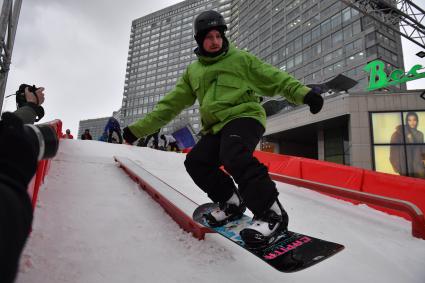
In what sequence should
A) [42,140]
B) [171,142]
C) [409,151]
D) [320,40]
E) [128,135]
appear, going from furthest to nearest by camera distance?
[320,40] < [409,151] < [171,142] < [128,135] < [42,140]

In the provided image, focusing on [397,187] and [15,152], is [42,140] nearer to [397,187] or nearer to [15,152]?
[15,152]

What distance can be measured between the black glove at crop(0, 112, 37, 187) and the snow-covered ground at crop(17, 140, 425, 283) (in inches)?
40.8

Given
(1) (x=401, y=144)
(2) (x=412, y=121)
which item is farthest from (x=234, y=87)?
(2) (x=412, y=121)

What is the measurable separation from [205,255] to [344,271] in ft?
3.23

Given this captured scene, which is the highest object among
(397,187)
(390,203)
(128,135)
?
(128,135)

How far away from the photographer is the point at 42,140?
0.91m

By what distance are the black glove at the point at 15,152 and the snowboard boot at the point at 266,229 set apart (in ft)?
4.50

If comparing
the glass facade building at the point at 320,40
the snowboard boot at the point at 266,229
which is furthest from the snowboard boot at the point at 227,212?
the glass facade building at the point at 320,40

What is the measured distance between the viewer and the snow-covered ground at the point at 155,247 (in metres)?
1.66

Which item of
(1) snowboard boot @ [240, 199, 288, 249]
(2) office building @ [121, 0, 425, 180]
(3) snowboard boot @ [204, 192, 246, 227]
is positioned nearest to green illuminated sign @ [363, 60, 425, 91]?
(2) office building @ [121, 0, 425, 180]

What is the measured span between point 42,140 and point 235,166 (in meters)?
1.24

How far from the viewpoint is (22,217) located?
2.01ft

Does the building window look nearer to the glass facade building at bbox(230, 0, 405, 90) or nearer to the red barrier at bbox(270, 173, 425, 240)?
the red barrier at bbox(270, 173, 425, 240)

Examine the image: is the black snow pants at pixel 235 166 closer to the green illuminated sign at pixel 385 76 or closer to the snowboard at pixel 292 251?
the snowboard at pixel 292 251
